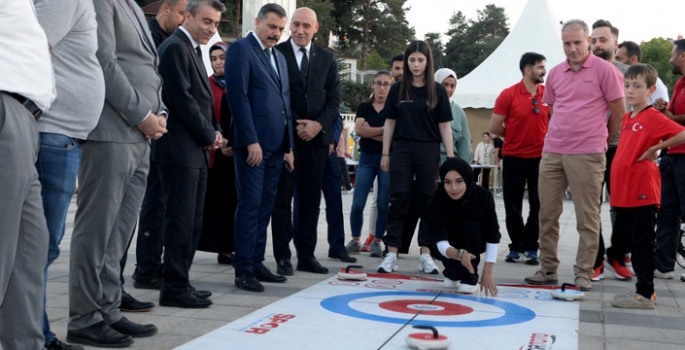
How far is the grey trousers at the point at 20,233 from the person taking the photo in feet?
8.29

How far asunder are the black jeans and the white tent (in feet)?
48.4

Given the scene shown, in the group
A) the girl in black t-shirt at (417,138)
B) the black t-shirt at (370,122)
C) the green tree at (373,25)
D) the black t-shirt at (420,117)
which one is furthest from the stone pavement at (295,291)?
the green tree at (373,25)

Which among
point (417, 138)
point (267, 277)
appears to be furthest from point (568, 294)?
point (267, 277)

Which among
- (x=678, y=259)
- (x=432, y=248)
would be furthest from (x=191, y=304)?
(x=678, y=259)

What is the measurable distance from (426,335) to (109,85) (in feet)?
6.32

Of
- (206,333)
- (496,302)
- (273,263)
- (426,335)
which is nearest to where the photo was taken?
(426,335)

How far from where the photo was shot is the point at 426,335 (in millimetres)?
3557

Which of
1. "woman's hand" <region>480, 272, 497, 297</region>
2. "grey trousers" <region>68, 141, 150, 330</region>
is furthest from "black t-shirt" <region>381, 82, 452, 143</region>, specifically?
"grey trousers" <region>68, 141, 150, 330</region>

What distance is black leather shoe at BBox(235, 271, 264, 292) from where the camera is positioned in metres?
5.11

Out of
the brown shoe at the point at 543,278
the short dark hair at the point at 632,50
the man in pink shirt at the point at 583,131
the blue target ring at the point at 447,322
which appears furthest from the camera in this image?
the short dark hair at the point at 632,50

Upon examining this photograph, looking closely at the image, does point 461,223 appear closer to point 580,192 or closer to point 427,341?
point 580,192

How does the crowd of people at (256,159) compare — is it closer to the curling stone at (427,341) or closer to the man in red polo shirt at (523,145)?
the man in red polo shirt at (523,145)

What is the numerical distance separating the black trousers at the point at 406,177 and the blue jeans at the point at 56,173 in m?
3.52

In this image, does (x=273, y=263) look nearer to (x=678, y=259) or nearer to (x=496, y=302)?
(x=496, y=302)
